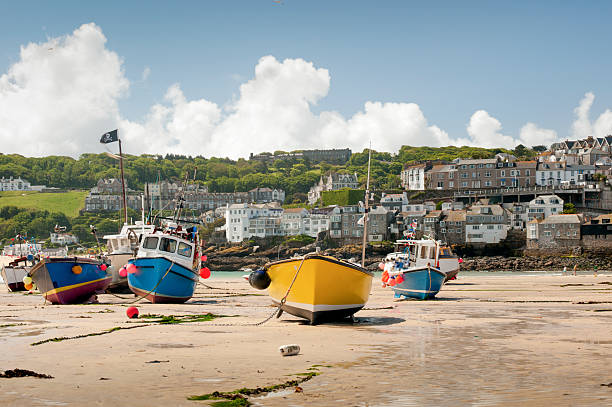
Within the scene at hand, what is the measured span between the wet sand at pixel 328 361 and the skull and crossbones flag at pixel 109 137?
74.6 feet

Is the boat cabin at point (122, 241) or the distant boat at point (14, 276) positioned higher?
the boat cabin at point (122, 241)

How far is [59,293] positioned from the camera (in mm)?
24797

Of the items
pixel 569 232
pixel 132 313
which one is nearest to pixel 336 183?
pixel 569 232

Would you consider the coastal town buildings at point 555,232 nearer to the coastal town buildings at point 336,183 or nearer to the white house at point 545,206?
the white house at point 545,206

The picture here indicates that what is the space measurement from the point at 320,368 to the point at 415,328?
6.32 metres

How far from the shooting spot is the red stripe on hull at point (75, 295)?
24906mm

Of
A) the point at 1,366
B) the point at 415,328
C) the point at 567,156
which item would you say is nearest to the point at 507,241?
the point at 567,156

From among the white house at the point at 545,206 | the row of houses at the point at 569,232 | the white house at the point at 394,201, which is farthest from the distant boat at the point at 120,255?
the white house at the point at 394,201

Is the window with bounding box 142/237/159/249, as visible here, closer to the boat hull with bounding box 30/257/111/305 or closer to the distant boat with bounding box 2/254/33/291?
the boat hull with bounding box 30/257/111/305

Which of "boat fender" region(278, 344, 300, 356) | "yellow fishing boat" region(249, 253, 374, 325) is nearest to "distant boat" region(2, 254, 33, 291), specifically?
"yellow fishing boat" region(249, 253, 374, 325)

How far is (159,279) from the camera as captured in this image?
79.1 feet

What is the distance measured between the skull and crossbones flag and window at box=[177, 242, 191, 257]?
56.9ft

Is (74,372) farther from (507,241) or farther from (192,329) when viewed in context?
(507,241)

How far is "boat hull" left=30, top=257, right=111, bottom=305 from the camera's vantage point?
2444 cm
